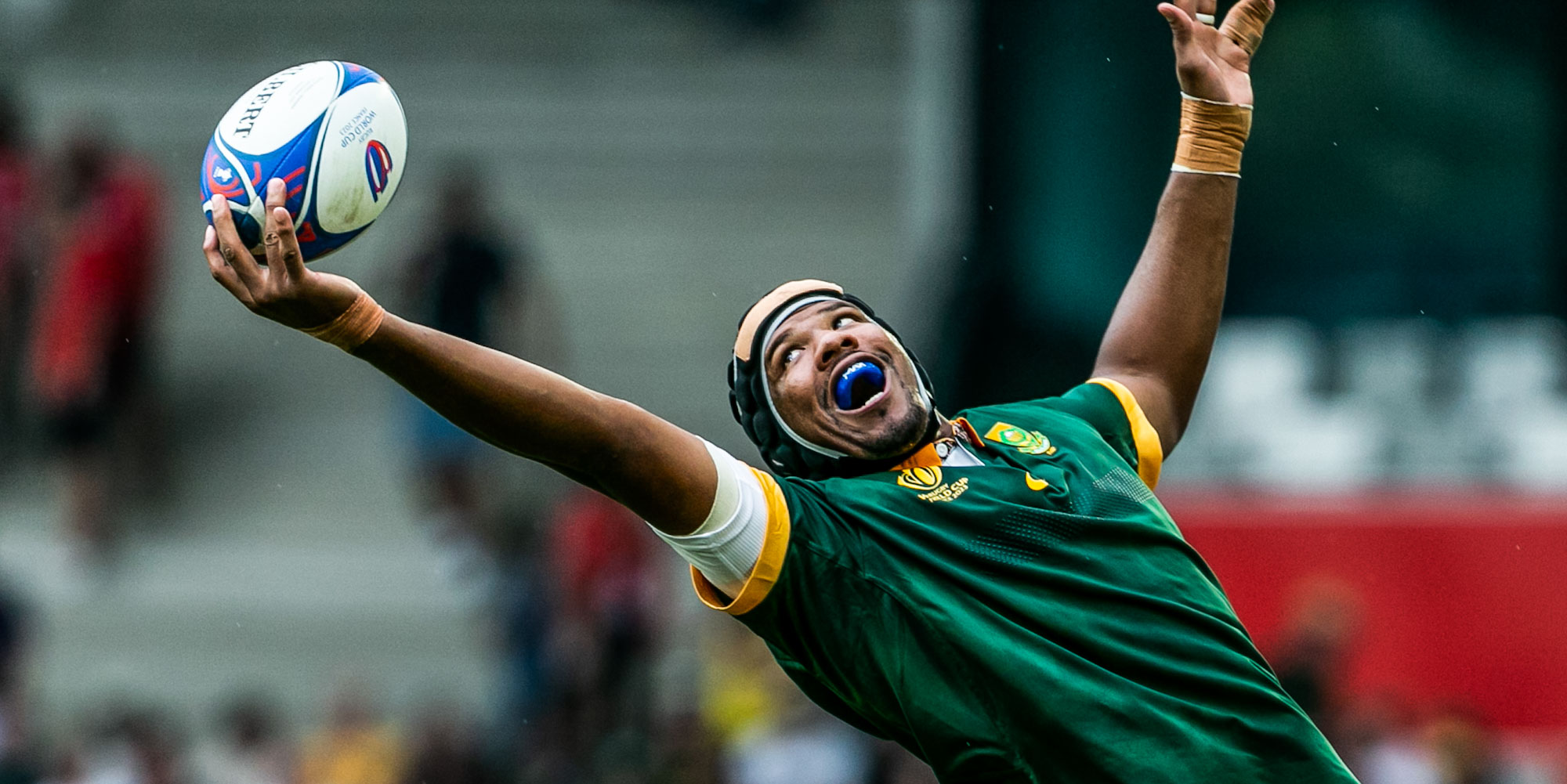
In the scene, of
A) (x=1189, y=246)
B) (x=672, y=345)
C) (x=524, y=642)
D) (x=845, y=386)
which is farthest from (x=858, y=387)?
(x=672, y=345)

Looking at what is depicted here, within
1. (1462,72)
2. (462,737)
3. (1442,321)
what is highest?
(1462,72)

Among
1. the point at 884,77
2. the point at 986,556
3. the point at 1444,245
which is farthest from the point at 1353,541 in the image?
the point at 986,556

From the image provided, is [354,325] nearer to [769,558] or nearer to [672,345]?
[769,558]

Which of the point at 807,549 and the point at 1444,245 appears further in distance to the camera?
the point at 1444,245

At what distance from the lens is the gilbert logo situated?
4043 mm

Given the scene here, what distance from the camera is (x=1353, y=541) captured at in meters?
Result: 10.9

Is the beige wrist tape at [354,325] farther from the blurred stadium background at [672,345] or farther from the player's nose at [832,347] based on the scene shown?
the blurred stadium background at [672,345]

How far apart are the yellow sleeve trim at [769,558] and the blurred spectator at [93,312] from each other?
9.35 meters

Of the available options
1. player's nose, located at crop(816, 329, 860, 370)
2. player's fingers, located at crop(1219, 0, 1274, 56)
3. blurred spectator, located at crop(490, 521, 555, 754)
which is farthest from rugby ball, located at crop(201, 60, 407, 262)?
blurred spectator, located at crop(490, 521, 555, 754)

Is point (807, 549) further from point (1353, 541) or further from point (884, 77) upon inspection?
point (884, 77)

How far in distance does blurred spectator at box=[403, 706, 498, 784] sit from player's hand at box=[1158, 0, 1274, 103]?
22.5ft

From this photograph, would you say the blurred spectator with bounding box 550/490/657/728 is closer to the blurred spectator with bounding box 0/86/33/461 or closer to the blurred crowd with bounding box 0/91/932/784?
the blurred crowd with bounding box 0/91/932/784

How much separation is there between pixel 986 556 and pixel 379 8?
12410mm

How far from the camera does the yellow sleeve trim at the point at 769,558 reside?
152 inches
